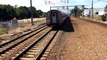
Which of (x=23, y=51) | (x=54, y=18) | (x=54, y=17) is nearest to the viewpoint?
(x=23, y=51)

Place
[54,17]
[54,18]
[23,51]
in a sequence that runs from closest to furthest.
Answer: [23,51] → [54,17] → [54,18]

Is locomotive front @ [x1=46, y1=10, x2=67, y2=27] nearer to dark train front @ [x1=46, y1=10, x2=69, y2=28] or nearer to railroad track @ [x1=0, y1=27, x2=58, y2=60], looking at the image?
dark train front @ [x1=46, y1=10, x2=69, y2=28]

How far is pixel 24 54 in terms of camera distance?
44.4 ft

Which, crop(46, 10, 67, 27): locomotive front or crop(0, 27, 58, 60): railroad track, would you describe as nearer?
crop(0, 27, 58, 60): railroad track

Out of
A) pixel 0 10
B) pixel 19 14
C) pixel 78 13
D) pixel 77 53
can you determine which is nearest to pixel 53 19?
pixel 77 53

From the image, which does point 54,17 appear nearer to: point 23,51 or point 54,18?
point 54,18

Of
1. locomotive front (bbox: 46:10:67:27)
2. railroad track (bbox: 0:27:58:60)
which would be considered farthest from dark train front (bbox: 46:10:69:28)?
railroad track (bbox: 0:27:58:60)

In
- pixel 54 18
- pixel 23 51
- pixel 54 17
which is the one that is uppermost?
pixel 54 17

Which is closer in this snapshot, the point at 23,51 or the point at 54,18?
the point at 23,51

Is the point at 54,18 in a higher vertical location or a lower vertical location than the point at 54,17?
lower

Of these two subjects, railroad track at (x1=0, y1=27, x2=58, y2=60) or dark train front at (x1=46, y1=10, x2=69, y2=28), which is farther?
dark train front at (x1=46, y1=10, x2=69, y2=28)

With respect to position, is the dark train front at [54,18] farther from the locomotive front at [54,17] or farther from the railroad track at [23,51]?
the railroad track at [23,51]

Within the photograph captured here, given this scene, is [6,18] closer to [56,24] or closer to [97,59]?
Answer: [56,24]

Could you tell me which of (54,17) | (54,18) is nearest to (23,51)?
(54,17)
